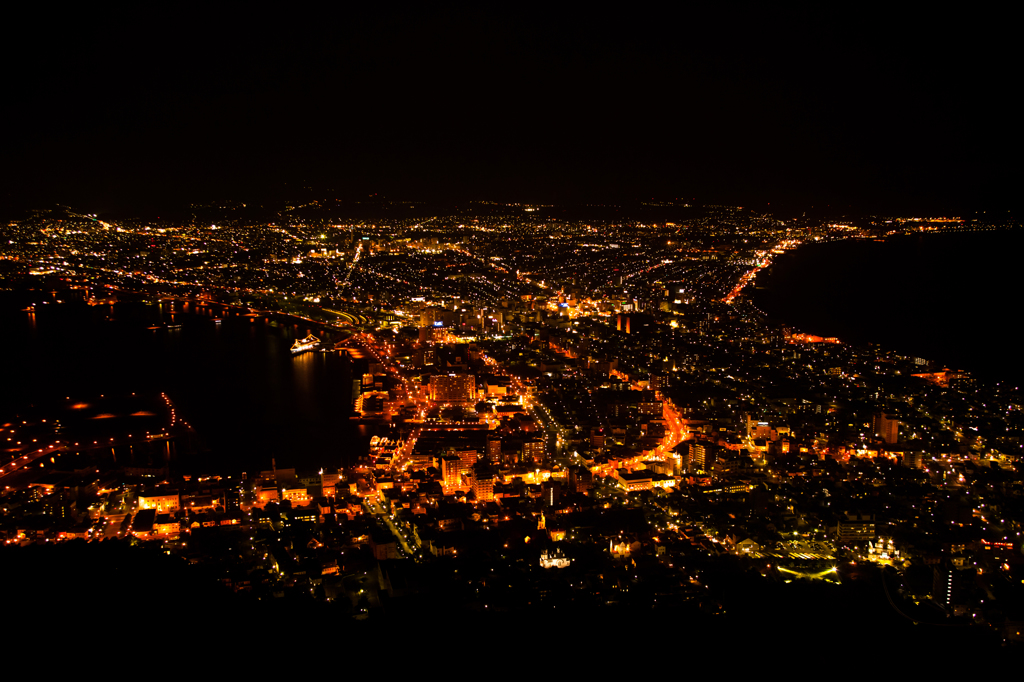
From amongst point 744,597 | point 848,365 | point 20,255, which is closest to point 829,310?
point 848,365

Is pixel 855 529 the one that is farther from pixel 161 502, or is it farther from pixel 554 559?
pixel 161 502

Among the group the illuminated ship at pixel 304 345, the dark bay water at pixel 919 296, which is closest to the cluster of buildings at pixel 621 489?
the illuminated ship at pixel 304 345

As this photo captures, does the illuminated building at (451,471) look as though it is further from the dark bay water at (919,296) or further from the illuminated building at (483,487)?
the dark bay water at (919,296)

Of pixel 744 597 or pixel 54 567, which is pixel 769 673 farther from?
pixel 54 567

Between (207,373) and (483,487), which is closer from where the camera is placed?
(483,487)

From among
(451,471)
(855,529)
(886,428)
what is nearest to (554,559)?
(451,471)

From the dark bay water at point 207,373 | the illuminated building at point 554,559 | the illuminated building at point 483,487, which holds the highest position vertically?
the illuminated building at point 554,559

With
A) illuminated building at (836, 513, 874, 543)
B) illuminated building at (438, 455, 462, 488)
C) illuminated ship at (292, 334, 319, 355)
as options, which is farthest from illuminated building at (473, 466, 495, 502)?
→ illuminated ship at (292, 334, 319, 355)
